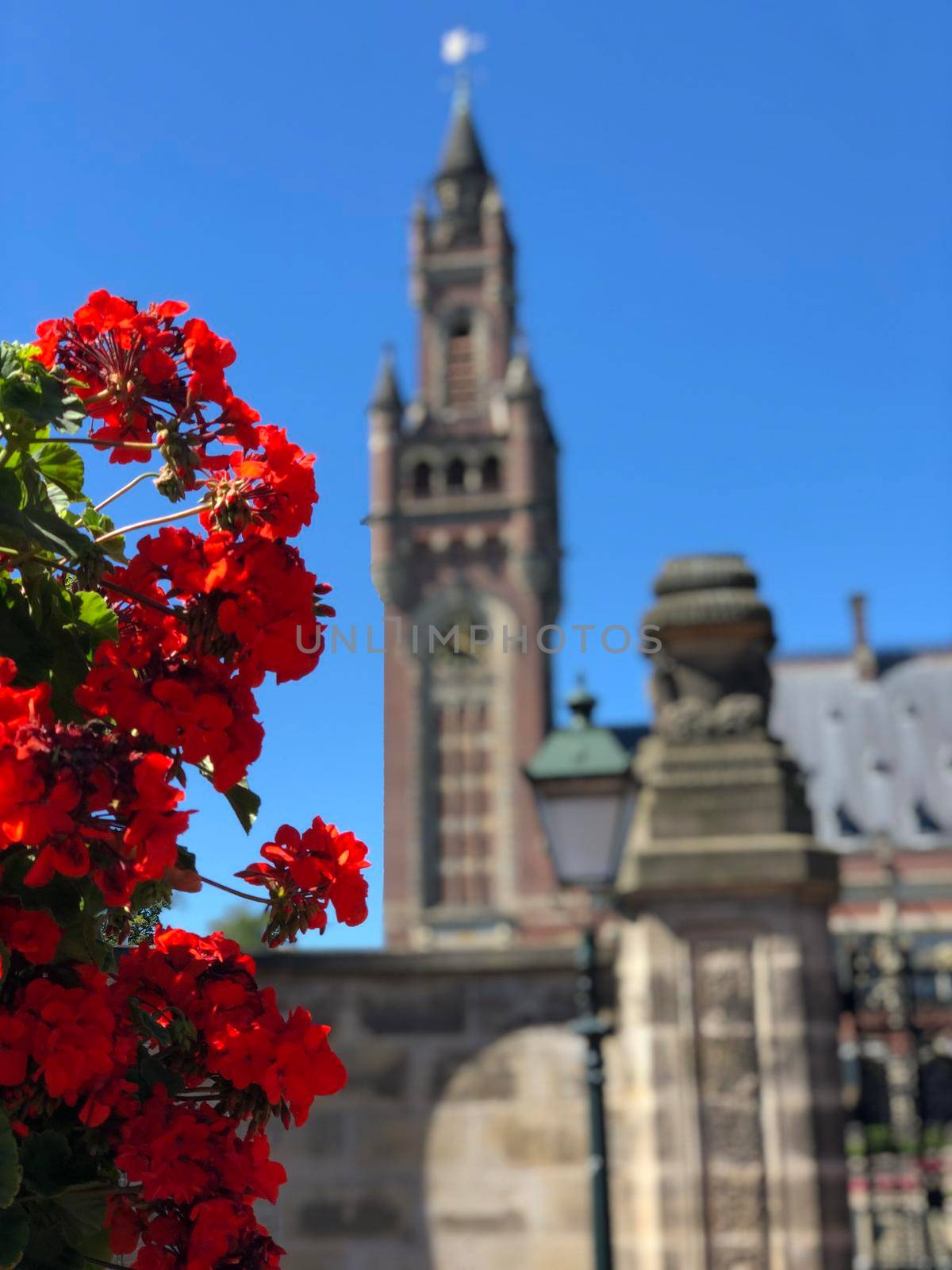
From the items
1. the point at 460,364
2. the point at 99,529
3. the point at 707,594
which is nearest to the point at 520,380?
the point at 460,364

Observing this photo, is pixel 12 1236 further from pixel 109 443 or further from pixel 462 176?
pixel 462 176

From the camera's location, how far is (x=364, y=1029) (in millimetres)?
6246

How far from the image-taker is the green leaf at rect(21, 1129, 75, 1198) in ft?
5.69

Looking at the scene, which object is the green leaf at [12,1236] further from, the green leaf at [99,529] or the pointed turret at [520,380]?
the pointed turret at [520,380]

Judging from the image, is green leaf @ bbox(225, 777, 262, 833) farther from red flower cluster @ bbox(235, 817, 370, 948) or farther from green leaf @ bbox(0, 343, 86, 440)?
green leaf @ bbox(0, 343, 86, 440)

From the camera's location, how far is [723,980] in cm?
585

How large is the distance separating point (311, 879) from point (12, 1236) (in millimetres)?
620

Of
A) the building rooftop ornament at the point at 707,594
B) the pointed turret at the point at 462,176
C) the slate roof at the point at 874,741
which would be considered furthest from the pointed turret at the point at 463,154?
the building rooftop ornament at the point at 707,594

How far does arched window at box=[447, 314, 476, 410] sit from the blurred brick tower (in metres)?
0.06

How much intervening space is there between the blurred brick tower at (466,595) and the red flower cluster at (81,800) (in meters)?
45.2

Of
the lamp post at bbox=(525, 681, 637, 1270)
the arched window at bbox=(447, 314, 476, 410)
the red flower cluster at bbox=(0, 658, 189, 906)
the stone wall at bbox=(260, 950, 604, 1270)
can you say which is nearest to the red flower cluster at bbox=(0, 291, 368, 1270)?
the red flower cluster at bbox=(0, 658, 189, 906)

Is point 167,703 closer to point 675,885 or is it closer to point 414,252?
point 675,885

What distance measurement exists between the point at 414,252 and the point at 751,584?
2088 inches

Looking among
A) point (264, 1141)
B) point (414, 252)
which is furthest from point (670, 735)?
point (414, 252)
